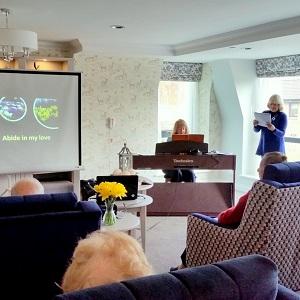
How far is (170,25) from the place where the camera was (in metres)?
4.76

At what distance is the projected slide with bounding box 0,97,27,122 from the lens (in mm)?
5199

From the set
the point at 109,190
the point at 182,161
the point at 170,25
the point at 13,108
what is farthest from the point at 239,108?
the point at 109,190

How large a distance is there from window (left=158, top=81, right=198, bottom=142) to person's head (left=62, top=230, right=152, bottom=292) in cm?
625

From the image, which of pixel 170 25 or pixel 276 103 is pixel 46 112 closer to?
pixel 170 25

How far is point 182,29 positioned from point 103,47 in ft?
4.91

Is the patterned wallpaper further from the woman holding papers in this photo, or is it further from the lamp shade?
the lamp shade

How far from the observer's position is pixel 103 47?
6.10 metres

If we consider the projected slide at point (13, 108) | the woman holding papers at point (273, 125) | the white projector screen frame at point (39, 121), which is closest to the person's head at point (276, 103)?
the woman holding papers at point (273, 125)

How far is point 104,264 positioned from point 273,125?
5165mm

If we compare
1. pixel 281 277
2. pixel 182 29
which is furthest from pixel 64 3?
pixel 281 277

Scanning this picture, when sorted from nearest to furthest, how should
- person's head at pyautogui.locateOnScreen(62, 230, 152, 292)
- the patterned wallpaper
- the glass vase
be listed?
person's head at pyautogui.locateOnScreen(62, 230, 152, 292)
the glass vase
the patterned wallpaper

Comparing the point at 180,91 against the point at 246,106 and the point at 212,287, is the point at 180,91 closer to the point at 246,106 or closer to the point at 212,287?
the point at 246,106

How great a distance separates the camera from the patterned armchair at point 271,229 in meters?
2.84

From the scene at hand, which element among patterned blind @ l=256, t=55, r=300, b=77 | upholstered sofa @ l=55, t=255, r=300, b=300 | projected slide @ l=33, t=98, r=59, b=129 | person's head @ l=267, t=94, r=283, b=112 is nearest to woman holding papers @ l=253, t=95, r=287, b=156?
person's head @ l=267, t=94, r=283, b=112
